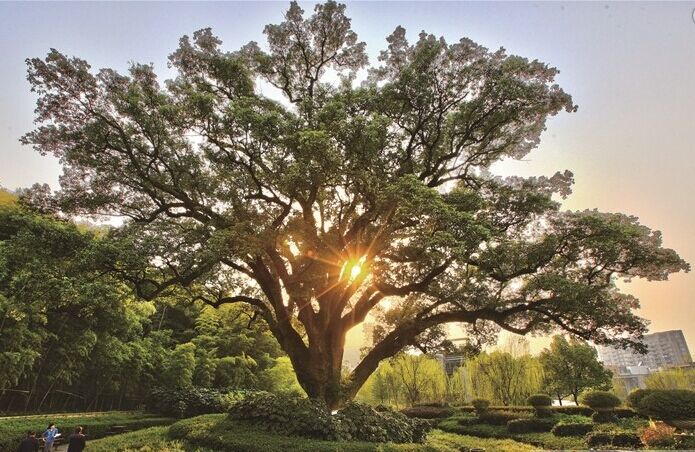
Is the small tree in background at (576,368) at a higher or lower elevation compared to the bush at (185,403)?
higher

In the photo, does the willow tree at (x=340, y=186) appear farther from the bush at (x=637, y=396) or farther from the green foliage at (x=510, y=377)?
the green foliage at (x=510, y=377)

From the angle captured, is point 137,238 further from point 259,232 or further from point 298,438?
point 298,438

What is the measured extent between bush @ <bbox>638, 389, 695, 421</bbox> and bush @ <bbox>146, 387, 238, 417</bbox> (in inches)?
696

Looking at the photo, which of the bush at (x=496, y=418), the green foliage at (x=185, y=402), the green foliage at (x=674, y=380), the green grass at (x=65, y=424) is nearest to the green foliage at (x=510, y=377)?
the bush at (x=496, y=418)

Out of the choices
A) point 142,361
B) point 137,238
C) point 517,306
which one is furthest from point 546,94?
point 142,361

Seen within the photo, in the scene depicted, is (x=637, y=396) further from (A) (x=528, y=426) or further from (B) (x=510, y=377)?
(B) (x=510, y=377)

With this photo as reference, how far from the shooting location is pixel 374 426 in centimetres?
1065

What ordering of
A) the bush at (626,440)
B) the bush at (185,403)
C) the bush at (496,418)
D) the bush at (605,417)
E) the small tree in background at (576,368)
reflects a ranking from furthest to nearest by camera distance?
1. the small tree in background at (576,368)
2. the bush at (496,418)
3. the bush at (185,403)
4. the bush at (605,417)
5. the bush at (626,440)

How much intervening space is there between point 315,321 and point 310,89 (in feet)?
25.9

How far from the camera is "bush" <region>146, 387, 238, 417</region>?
62.1 ft

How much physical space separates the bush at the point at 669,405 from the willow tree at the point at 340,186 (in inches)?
204

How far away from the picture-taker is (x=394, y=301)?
17.5 metres

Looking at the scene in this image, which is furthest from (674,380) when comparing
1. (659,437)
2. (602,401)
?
(659,437)

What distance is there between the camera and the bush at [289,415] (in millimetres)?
10172
